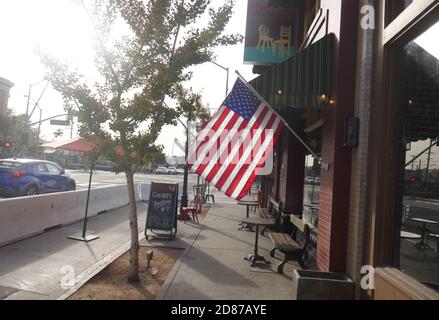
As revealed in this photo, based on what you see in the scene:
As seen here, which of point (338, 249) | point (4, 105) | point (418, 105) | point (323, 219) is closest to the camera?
point (418, 105)

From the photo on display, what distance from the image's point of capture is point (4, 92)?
59656mm

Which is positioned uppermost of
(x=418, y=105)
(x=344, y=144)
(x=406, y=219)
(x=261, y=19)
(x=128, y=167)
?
(x=261, y=19)

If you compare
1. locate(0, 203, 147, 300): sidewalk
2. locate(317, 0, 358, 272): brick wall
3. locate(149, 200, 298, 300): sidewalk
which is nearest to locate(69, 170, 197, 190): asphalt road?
locate(0, 203, 147, 300): sidewalk

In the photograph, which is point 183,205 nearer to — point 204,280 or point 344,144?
point 204,280

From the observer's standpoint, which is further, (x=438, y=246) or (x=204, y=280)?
(x=204, y=280)

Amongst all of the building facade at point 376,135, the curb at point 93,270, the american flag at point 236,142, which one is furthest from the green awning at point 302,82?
the curb at point 93,270

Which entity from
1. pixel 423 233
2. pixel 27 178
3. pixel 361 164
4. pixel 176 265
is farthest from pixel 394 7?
pixel 27 178

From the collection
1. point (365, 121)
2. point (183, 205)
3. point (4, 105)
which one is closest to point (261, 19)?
point (183, 205)

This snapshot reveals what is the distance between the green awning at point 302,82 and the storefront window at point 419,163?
126 centimetres

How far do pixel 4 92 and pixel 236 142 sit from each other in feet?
209

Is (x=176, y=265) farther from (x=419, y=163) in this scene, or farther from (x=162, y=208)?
(x=419, y=163)

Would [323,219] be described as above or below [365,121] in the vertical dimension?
below

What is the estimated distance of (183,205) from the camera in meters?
14.9
